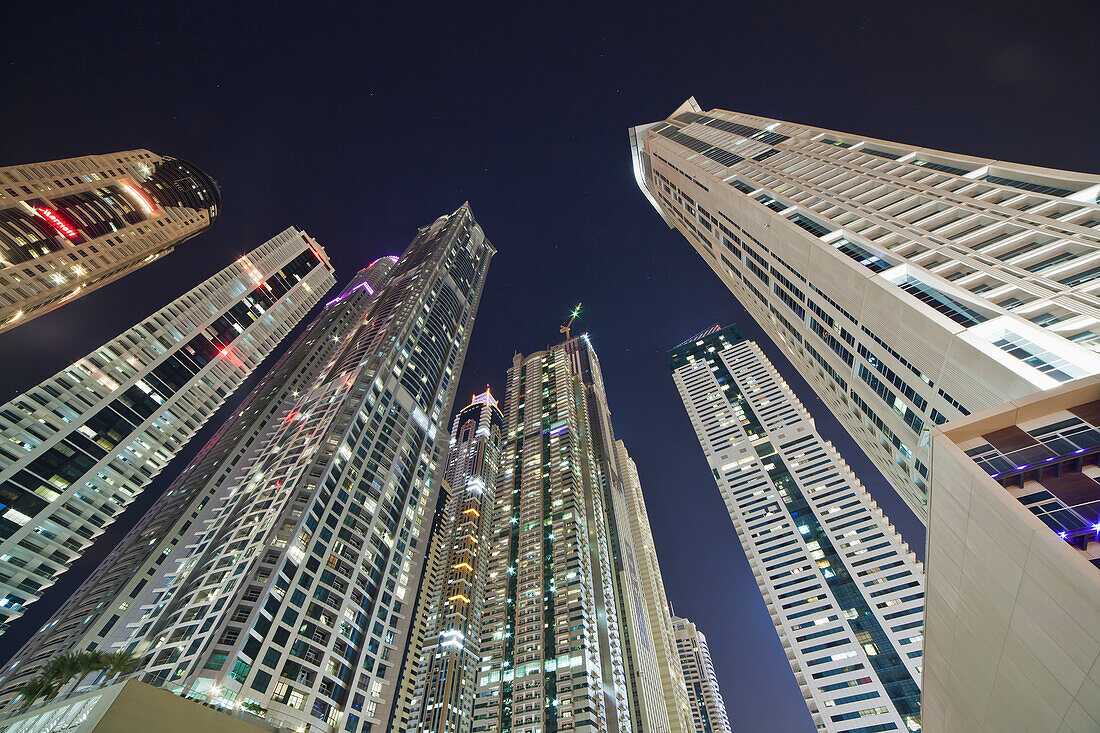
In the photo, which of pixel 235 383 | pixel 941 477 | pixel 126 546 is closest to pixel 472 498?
pixel 235 383

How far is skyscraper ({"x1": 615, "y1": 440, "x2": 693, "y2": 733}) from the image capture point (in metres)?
119

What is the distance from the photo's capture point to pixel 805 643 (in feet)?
261

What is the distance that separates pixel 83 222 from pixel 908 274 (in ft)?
422

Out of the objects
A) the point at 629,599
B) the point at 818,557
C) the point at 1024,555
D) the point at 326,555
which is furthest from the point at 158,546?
the point at 818,557

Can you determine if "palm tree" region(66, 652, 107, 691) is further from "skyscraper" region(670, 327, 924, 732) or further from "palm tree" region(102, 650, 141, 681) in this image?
"skyscraper" region(670, 327, 924, 732)

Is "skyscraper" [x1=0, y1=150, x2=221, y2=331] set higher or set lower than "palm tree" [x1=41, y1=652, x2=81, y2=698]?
higher

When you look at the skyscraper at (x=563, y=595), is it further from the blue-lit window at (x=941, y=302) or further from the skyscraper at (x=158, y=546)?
the blue-lit window at (x=941, y=302)

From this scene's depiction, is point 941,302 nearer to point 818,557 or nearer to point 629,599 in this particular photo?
point 818,557

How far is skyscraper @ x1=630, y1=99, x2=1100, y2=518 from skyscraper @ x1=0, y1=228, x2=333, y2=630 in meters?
110

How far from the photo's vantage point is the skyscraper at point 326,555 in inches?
1868

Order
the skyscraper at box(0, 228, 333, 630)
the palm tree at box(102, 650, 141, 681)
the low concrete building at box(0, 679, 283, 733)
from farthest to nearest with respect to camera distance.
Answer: the skyscraper at box(0, 228, 333, 630) → the palm tree at box(102, 650, 141, 681) → the low concrete building at box(0, 679, 283, 733)

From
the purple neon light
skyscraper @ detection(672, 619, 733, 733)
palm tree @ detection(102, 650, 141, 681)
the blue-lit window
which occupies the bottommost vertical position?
palm tree @ detection(102, 650, 141, 681)

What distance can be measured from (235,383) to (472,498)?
72.1 metres

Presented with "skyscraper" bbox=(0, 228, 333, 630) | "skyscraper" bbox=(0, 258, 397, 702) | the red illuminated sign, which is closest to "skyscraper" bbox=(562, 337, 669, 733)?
"skyscraper" bbox=(0, 258, 397, 702)
